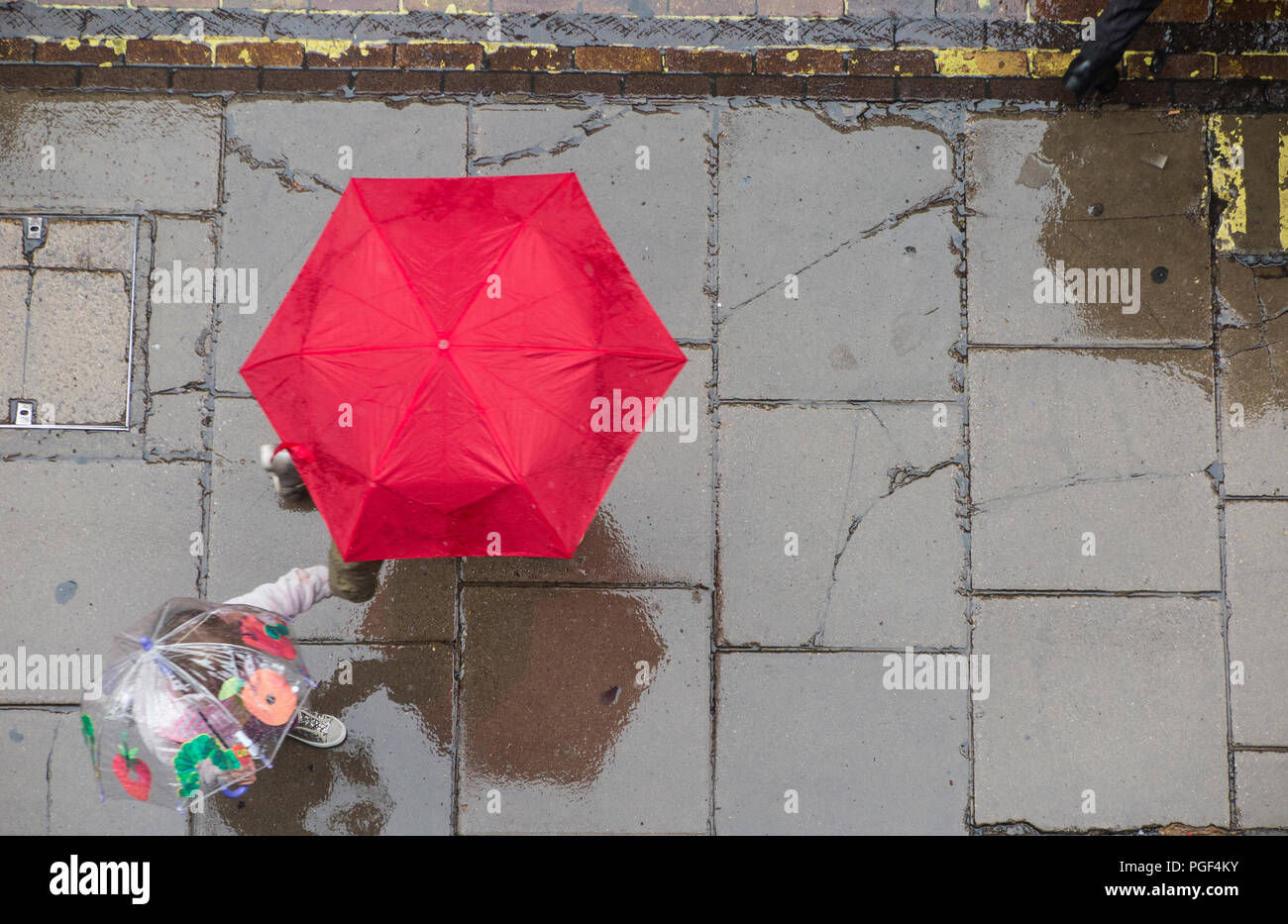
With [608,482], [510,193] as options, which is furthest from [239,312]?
[608,482]

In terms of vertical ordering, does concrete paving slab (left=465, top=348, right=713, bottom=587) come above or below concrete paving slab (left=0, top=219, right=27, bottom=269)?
below

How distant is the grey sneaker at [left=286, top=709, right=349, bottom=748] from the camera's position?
4516mm

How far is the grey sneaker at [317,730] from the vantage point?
4.52 metres

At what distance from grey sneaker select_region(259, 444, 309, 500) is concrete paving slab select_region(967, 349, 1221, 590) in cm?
340

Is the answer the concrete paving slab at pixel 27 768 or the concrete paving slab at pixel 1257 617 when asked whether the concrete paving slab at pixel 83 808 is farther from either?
the concrete paving slab at pixel 1257 617

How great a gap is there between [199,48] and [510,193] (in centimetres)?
249

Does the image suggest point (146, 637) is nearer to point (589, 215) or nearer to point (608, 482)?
point (608, 482)

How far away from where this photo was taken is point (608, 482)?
3684mm

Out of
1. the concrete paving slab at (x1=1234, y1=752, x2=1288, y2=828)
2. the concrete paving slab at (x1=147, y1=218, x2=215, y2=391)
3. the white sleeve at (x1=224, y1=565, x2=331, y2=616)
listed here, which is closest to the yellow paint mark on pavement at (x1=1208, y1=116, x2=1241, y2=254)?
the concrete paving slab at (x1=1234, y1=752, x2=1288, y2=828)

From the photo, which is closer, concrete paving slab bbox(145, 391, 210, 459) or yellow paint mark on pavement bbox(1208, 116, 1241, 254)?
concrete paving slab bbox(145, 391, 210, 459)

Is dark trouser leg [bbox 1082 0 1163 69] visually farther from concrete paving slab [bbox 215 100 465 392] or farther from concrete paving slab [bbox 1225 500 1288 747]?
concrete paving slab [bbox 215 100 465 392]

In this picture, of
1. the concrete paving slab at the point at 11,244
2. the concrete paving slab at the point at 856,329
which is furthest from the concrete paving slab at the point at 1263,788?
the concrete paving slab at the point at 11,244

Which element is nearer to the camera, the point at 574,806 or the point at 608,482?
the point at 608,482

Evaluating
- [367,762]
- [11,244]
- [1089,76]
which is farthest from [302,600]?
[1089,76]
